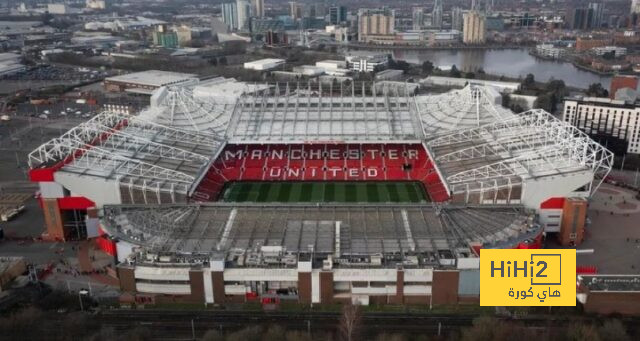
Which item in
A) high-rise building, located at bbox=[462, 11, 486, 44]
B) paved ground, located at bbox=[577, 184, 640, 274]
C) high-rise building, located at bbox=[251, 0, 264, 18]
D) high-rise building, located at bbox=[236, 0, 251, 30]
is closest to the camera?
paved ground, located at bbox=[577, 184, 640, 274]

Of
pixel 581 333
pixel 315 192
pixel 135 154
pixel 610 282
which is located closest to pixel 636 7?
pixel 315 192

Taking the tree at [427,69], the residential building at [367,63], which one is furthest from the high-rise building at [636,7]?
the residential building at [367,63]

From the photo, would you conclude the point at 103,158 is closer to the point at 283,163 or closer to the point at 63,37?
the point at 283,163

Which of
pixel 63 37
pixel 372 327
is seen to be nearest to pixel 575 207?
pixel 372 327

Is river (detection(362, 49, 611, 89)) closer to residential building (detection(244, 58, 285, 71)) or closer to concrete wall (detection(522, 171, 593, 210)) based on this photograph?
residential building (detection(244, 58, 285, 71))

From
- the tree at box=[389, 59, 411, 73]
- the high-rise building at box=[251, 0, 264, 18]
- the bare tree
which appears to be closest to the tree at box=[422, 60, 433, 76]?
the tree at box=[389, 59, 411, 73]

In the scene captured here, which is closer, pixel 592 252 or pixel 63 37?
pixel 592 252

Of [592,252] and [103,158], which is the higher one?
[103,158]
